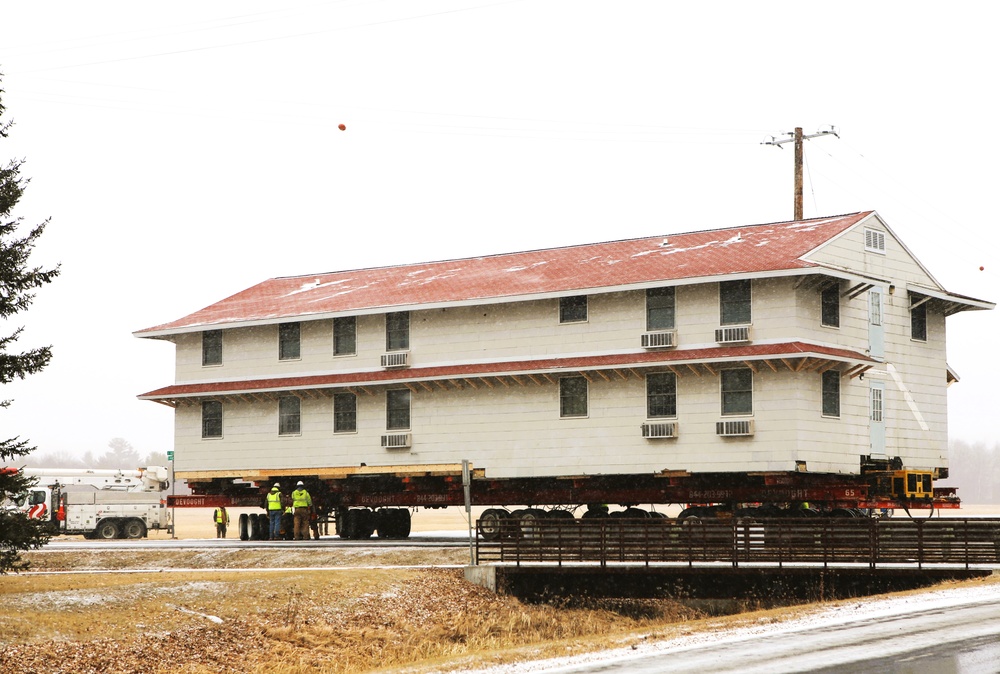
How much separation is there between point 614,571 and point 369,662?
6.96 meters

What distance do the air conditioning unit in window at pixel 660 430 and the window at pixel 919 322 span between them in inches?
352

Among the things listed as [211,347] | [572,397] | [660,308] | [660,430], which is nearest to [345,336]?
[211,347]

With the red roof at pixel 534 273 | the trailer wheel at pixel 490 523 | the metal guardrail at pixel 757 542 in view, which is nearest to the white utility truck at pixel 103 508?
the red roof at pixel 534 273

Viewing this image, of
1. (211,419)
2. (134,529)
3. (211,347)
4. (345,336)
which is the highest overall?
(345,336)

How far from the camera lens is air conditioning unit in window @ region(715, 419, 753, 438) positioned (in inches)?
1406

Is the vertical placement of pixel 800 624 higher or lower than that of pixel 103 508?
higher

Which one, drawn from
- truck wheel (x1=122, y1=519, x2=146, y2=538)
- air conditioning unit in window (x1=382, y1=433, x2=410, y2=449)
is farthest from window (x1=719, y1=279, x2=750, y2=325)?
truck wheel (x1=122, y1=519, x2=146, y2=538)

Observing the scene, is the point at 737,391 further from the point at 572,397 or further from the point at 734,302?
the point at 572,397

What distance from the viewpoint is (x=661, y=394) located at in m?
37.5

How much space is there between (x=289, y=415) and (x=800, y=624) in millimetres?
25448

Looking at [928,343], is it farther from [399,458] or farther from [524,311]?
[399,458]

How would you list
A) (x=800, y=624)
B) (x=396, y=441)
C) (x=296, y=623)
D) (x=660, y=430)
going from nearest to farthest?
1. (x=800, y=624)
2. (x=296, y=623)
3. (x=660, y=430)
4. (x=396, y=441)

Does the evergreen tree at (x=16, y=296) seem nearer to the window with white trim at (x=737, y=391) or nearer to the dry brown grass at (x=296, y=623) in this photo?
the dry brown grass at (x=296, y=623)

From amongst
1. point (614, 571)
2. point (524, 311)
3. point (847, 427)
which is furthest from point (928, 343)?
point (614, 571)
